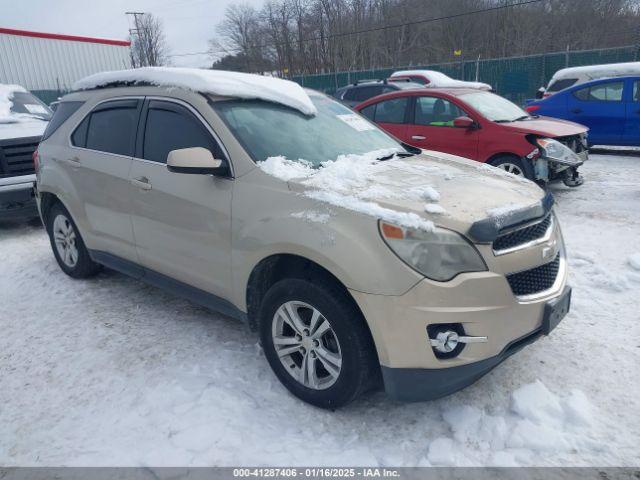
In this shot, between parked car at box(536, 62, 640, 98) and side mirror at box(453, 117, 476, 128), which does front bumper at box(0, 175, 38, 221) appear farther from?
parked car at box(536, 62, 640, 98)

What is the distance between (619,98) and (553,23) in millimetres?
32626

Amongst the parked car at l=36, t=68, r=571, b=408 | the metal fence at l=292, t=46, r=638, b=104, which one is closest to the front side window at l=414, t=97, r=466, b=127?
the parked car at l=36, t=68, r=571, b=408

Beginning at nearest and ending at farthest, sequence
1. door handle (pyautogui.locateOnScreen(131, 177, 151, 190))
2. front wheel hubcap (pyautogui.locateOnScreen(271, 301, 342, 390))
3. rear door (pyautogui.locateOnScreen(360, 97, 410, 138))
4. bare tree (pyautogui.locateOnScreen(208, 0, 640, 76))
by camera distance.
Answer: front wheel hubcap (pyautogui.locateOnScreen(271, 301, 342, 390)) < door handle (pyautogui.locateOnScreen(131, 177, 151, 190)) < rear door (pyautogui.locateOnScreen(360, 97, 410, 138)) < bare tree (pyautogui.locateOnScreen(208, 0, 640, 76))

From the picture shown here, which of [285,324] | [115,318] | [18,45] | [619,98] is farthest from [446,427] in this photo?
[18,45]

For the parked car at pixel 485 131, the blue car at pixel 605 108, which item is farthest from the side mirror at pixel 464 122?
the blue car at pixel 605 108

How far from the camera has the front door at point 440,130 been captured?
7145 mm

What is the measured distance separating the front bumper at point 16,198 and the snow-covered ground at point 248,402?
2.63m

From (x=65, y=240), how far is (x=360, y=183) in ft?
11.3

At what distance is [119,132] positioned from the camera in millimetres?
3943

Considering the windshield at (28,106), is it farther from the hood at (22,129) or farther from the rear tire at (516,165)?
the rear tire at (516,165)

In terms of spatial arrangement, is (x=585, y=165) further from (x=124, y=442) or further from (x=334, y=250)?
(x=124, y=442)

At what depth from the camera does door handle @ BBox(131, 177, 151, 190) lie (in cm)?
354

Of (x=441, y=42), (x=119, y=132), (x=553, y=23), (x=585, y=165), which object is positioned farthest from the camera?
(x=441, y=42)

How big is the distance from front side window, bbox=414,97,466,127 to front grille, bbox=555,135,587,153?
1479 millimetres
